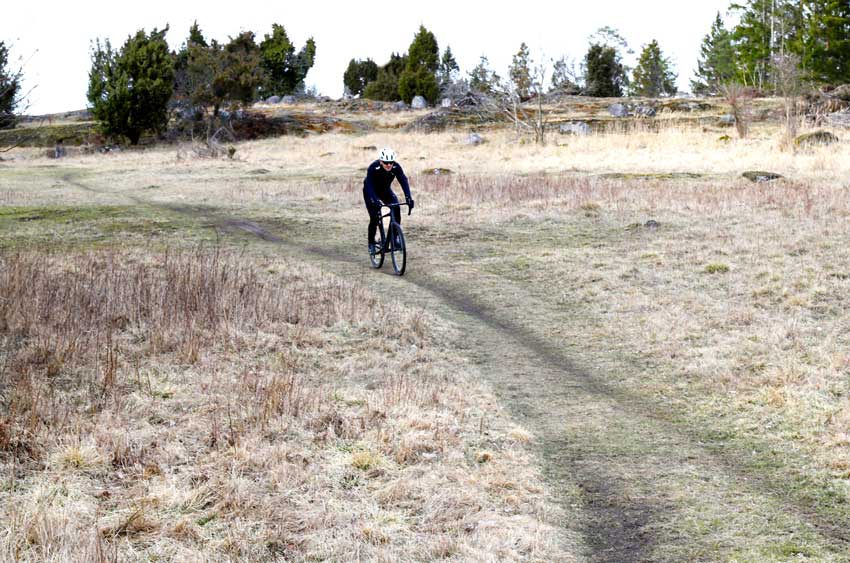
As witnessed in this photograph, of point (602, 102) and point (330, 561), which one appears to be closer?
point (330, 561)

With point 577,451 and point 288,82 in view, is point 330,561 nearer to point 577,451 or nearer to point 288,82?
point 577,451

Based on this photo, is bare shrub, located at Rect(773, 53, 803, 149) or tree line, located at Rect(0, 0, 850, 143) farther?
tree line, located at Rect(0, 0, 850, 143)

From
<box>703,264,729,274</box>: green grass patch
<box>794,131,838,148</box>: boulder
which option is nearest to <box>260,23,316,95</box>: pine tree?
<box>794,131,838,148</box>: boulder

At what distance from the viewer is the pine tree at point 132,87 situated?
48938 millimetres

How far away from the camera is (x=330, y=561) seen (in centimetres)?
467

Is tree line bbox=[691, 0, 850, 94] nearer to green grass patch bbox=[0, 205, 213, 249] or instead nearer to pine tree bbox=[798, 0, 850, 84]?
pine tree bbox=[798, 0, 850, 84]

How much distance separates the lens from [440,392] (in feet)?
24.5

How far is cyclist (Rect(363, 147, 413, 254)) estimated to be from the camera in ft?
39.2

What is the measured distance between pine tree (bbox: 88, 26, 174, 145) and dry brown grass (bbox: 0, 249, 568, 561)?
137 ft

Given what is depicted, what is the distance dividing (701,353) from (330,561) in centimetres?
527

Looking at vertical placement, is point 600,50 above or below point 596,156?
above

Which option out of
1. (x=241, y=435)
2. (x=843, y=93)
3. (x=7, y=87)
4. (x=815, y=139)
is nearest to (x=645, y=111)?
(x=843, y=93)

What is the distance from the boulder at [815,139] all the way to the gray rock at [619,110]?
24048mm

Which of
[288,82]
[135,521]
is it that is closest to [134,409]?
[135,521]
